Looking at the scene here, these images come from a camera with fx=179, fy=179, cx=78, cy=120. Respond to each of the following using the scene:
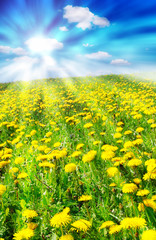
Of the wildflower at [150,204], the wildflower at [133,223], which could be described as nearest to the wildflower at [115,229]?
the wildflower at [133,223]

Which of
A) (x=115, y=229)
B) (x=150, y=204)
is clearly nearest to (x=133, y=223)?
(x=115, y=229)

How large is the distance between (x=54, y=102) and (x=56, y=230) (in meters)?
5.46

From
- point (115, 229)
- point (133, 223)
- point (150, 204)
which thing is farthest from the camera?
point (150, 204)

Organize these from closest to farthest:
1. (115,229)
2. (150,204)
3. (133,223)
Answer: (133,223) → (115,229) → (150,204)

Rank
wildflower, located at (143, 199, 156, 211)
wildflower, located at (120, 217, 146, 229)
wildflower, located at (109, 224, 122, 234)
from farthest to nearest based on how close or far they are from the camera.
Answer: wildflower, located at (143, 199, 156, 211), wildflower, located at (109, 224, 122, 234), wildflower, located at (120, 217, 146, 229)

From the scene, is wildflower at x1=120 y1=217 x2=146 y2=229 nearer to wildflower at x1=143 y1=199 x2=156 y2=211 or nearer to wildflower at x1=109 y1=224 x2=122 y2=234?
wildflower at x1=109 y1=224 x2=122 y2=234

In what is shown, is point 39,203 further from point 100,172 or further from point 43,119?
point 43,119

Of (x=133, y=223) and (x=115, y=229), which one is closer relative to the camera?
(x=133, y=223)

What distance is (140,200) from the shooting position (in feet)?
5.65

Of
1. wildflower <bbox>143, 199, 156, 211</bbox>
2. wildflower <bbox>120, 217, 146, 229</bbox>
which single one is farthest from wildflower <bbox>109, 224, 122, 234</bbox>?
wildflower <bbox>143, 199, 156, 211</bbox>

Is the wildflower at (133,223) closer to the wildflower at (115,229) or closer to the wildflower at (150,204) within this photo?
the wildflower at (115,229)

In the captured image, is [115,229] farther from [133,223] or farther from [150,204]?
[150,204]

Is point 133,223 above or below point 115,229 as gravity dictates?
above

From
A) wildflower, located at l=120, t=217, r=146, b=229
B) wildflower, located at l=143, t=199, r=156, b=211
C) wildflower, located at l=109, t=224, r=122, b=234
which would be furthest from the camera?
wildflower, located at l=143, t=199, r=156, b=211
